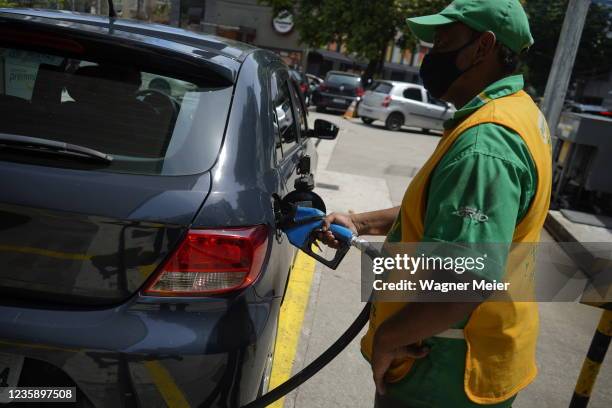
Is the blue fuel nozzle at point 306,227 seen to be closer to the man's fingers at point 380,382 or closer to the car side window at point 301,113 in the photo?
the man's fingers at point 380,382

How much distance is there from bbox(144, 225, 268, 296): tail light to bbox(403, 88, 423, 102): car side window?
16.2 m

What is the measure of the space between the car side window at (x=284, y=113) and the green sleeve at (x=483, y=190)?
140cm

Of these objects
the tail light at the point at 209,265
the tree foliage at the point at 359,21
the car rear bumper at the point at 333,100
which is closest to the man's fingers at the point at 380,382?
the tail light at the point at 209,265

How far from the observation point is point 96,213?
1649 mm

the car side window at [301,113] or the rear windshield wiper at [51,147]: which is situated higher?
the rear windshield wiper at [51,147]

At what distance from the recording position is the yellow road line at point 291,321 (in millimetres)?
3059

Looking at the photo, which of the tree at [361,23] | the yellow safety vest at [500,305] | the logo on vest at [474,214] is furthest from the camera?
the tree at [361,23]

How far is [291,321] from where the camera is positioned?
367cm

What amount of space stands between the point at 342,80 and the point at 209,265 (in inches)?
760

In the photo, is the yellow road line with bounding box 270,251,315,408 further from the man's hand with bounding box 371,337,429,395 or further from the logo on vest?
the logo on vest

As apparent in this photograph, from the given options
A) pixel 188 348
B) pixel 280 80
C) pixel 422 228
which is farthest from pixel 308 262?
pixel 422 228

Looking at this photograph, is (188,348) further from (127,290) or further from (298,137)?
(298,137)

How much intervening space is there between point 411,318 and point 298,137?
236 cm

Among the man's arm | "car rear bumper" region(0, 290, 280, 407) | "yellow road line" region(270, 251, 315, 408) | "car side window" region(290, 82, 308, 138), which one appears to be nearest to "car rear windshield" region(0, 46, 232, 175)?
"car rear bumper" region(0, 290, 280, 407)
